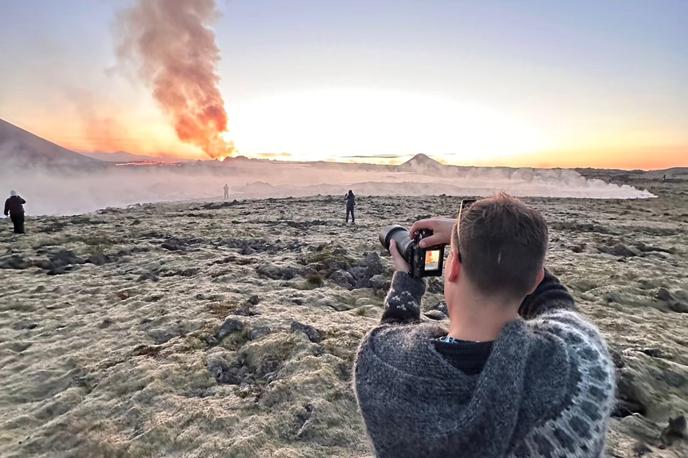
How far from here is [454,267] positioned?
1956 mm

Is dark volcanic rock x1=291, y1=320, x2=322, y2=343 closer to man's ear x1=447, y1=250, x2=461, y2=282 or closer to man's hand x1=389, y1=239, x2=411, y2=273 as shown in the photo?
man's hand x1=389, y1=239, x2=411, y2=273

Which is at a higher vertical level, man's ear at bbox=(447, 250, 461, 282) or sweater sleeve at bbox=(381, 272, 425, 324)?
man's ear at bbox=(447, 250, 461, 282)

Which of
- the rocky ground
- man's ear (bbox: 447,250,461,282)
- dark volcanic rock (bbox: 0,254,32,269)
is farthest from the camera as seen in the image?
dark volcanic rock (bbox: 0,254,32,269)

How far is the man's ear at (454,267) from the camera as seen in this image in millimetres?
1933

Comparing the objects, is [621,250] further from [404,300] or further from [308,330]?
[404,300]

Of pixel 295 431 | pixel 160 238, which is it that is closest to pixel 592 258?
pixel 295 431

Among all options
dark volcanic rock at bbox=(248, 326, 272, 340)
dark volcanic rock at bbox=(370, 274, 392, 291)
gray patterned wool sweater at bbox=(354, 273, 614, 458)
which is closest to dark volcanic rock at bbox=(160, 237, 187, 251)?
dark volcanic rock at bbox=(370, 274, 392, 291)

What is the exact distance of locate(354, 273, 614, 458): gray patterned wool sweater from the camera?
5.65 ft

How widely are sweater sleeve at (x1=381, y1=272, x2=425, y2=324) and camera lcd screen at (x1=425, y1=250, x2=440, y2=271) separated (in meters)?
0.10

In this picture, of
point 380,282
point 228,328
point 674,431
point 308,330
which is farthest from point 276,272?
point 674,431

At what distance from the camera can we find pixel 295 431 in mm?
5188

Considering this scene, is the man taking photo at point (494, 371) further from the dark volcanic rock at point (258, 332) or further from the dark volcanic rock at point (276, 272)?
the dark volcanic rock at point (276, 272)

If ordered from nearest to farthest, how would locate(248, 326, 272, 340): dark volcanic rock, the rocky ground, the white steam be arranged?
the rocky ground, locate(248, 326, 272, 340): dark volcanic rock, the white steam

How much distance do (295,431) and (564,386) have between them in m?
4.13
